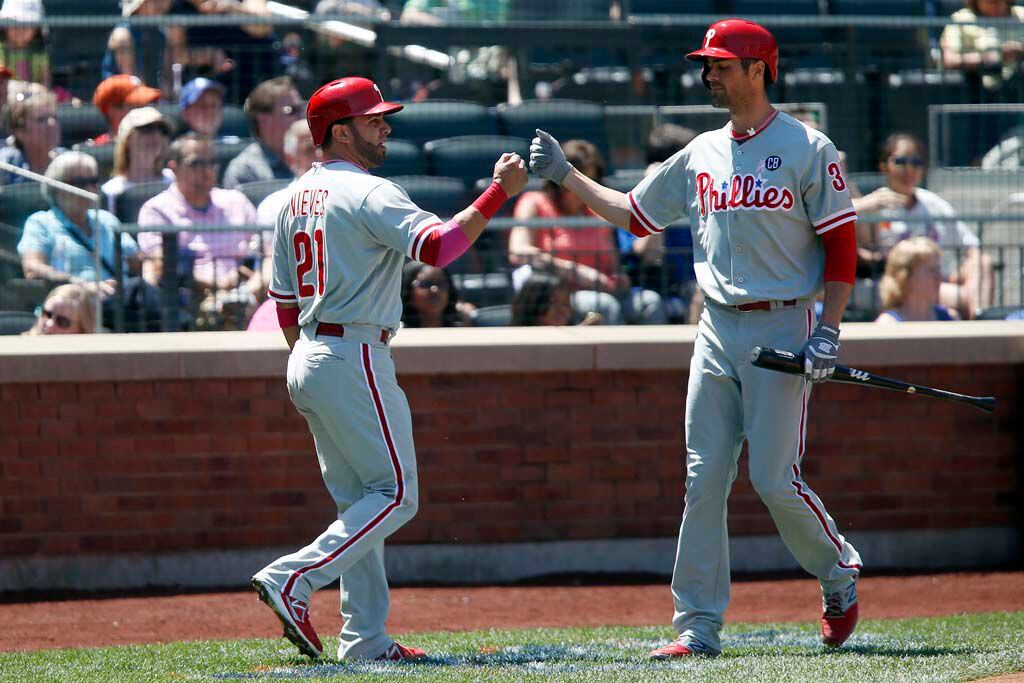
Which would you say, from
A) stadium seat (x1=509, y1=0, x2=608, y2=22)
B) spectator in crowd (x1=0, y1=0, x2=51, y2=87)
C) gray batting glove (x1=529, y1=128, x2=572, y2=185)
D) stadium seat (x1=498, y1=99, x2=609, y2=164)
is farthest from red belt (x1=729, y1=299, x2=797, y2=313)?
spectator in crowd (x1=0, y1=0, x2=51, y2=87)

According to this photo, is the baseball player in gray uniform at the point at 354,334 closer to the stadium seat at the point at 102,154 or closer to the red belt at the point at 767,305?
the red belt at the point at 767,305

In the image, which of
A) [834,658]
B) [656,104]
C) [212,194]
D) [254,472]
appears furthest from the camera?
[656,104]

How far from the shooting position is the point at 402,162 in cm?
907

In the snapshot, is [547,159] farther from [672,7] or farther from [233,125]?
[672,7]

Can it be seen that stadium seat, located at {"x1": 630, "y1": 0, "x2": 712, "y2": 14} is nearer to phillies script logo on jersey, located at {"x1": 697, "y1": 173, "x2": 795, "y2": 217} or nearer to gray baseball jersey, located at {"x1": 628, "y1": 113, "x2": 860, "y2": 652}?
gray baseball jersey, located at {"x1": 628, "y1": 113, "x2": 860, "y2": 652}

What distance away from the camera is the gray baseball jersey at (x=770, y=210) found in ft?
15.2

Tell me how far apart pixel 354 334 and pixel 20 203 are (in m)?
4.05

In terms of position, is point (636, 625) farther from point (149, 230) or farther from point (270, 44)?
point (270, 44)

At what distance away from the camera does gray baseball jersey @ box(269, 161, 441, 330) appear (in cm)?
450

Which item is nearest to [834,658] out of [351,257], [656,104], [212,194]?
[351,257]

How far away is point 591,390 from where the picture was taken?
6.86m

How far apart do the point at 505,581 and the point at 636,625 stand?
102cm

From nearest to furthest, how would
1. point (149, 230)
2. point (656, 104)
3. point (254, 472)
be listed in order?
1. point (254, 472)
2. point (149, 230)
3. point (656, 104)

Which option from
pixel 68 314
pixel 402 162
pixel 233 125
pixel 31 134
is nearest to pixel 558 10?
pixel 402 162
